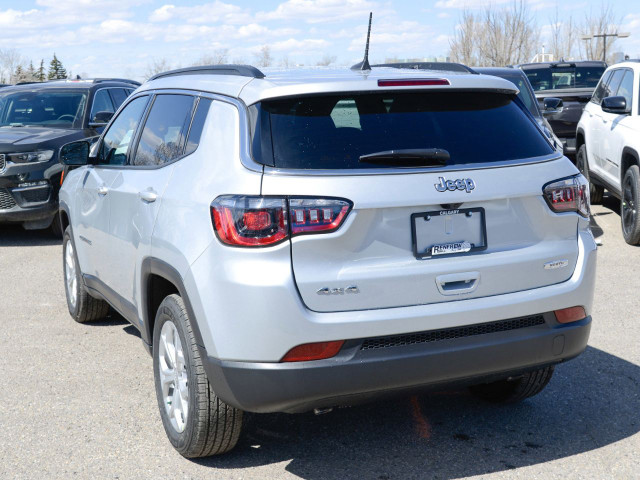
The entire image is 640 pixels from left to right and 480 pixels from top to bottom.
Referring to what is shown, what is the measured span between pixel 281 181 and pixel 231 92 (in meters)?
0.65

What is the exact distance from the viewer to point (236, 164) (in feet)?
11.1

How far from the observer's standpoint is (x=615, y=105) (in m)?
8.76

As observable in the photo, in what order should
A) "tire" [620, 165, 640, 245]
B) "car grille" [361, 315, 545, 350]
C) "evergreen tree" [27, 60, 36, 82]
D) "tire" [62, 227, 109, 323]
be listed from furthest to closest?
"evergreen tree" [27, 60, 36, 82] < "tire" [620, 165, 640, 245] < "tire" [62, 227, 109, 323] < "car grille" [361, 315, 545, 350]

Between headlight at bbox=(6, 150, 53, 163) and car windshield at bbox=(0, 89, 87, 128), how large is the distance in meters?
0.95

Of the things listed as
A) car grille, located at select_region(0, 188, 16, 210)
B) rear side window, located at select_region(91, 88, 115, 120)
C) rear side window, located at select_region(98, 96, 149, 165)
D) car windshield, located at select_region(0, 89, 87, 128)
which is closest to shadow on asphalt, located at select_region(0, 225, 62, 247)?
car grille, located at select_region(0, 188, 16, 210)

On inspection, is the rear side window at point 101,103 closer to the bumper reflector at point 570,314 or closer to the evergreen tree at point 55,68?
the bumper reflector at point 570,314

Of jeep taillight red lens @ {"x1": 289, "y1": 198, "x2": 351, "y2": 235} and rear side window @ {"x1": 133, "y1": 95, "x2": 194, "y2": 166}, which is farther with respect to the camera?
rear side window @ {"x1": 133, "y1": 95, "x2": 194, "y2": 166}

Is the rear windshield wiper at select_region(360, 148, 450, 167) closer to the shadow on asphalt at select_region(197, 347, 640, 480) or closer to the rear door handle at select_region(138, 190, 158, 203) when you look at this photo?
the rear door handle at select_region(138, 190, 158, 203)

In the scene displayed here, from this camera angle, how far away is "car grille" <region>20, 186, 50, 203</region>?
9844mm

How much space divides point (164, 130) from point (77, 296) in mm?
2353

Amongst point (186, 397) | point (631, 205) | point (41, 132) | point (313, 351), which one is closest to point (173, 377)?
point (186, 397)

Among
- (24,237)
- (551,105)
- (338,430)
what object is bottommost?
(24,237)

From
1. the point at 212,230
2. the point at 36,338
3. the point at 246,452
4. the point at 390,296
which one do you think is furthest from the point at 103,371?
the point at 390,296

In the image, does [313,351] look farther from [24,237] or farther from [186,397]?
[24,237]
